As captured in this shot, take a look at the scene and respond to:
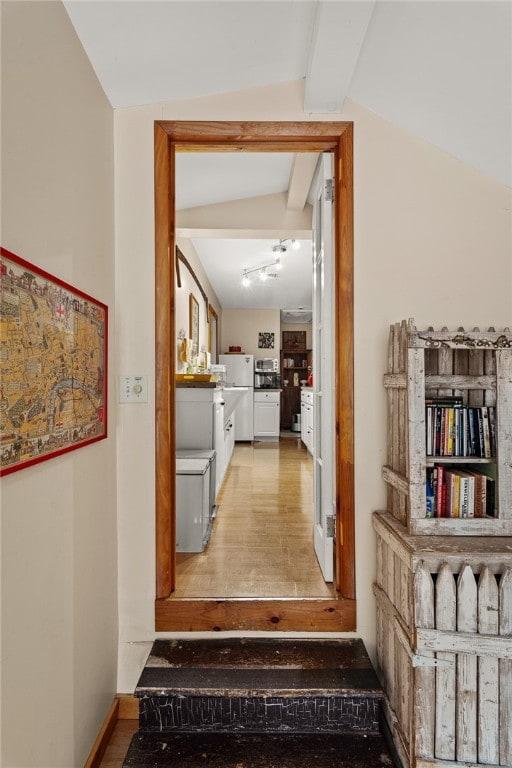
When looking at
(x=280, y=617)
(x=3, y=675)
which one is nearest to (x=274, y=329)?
(x=280, y=617)

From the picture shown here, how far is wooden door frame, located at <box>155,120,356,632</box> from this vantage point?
1800mm

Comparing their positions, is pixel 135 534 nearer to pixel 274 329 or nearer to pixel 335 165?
pixel 335 165

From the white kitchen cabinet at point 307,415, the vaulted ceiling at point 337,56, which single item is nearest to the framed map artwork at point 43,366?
the vaulted ceiling at point 337,56

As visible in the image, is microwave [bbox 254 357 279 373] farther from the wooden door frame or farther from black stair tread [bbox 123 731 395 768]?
black stair tread [bbox 123 731 395 768]

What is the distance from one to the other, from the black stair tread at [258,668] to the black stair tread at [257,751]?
0.16 metres

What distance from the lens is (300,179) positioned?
9.21ft

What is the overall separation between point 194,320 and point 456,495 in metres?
3.74

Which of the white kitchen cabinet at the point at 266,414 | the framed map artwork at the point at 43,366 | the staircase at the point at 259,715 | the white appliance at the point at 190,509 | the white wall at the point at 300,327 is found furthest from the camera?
the white wall at the point at 300,327

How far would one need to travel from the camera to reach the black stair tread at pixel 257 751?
1.42 meters

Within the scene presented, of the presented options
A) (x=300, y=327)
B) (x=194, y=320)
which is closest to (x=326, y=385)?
(x=194, y=320)

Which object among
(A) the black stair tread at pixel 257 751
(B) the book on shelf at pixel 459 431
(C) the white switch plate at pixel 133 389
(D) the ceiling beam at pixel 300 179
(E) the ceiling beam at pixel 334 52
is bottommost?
(A) the black stair tread at pixel 257 751

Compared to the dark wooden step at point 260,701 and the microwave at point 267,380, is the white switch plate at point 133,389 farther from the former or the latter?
the microwave at point 267,380

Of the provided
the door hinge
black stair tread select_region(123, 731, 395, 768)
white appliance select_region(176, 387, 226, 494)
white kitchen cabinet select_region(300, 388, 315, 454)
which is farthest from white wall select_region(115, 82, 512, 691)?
white kitchen cabinet select_region(300, 388, 315, 454)

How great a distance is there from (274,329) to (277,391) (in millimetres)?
1309
